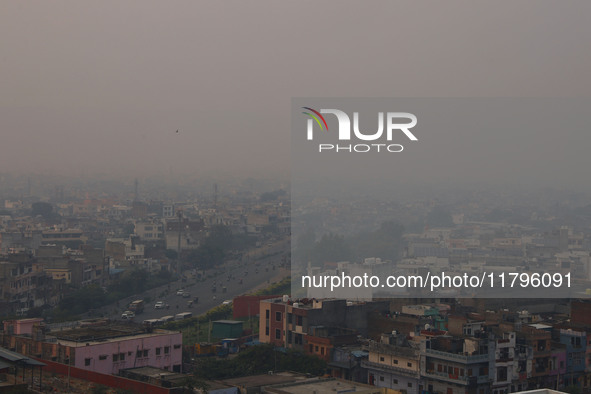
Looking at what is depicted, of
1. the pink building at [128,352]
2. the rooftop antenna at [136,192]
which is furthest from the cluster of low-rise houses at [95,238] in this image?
the pink building at [128,352]

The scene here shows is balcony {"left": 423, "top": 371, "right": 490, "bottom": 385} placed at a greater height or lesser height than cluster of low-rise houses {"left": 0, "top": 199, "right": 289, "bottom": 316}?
lesser

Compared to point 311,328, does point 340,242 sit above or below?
above

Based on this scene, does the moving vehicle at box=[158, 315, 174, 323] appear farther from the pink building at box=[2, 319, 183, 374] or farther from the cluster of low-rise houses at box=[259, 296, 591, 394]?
the pink building at box=[2, 319, 183, 374]

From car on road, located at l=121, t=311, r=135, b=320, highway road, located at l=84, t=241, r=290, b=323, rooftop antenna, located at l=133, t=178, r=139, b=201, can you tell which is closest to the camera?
car on road, located at l=121, t=311, r=135, b=320

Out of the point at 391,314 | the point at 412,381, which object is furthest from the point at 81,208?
the point at 412,381

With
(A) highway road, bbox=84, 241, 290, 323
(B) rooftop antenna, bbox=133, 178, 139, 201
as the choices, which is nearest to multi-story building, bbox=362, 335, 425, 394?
(A) highway road, bbox=84, 241, 290, 323

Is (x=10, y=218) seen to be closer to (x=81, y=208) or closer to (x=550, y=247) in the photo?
(x=81, y=208)

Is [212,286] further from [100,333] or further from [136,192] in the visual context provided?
[136,192]

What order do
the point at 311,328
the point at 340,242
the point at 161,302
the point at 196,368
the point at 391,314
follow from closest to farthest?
the point at 196,368 → the point at 311,328 → the point at 391,314 → the point at 340,242 → the point at 161,302

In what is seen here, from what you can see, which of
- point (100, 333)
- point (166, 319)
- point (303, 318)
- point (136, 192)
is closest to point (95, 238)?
point (136, 192)
